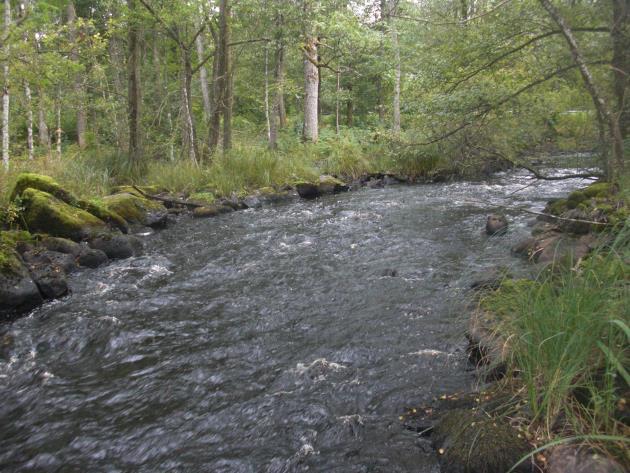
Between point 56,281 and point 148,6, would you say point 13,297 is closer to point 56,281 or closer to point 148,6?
point 56,281

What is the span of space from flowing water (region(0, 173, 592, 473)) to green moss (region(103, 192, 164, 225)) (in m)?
2.12

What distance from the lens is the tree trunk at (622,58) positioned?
6.18 metres

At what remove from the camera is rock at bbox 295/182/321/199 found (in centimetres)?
1307

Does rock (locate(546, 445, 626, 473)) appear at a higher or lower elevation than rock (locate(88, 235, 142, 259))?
lower

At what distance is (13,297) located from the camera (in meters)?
5.23

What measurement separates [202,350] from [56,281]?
2.63m

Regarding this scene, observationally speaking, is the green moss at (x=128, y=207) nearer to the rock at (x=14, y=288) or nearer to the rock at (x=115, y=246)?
the rock at (x=115, y=246)

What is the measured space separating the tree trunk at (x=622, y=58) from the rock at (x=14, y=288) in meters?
7.61

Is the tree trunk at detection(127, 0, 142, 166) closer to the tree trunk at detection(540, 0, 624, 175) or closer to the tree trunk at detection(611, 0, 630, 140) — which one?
the tree trunk at detection(540, 0, 624, 175)

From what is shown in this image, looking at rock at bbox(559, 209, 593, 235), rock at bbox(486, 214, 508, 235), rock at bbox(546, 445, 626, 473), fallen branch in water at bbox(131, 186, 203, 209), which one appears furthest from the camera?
fallen branch in water at bbox(131, 186, 203, 209)

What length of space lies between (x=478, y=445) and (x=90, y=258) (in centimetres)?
630

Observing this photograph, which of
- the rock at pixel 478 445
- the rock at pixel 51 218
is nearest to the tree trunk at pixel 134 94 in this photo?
the rock at pixel 51 218

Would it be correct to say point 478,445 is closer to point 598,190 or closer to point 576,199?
point 598,190

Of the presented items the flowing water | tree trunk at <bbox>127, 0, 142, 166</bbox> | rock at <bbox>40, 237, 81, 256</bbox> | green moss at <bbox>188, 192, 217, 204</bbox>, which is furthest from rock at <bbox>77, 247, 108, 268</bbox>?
tree trunk at <bbox>127, 0, 142, 166</bbox>
